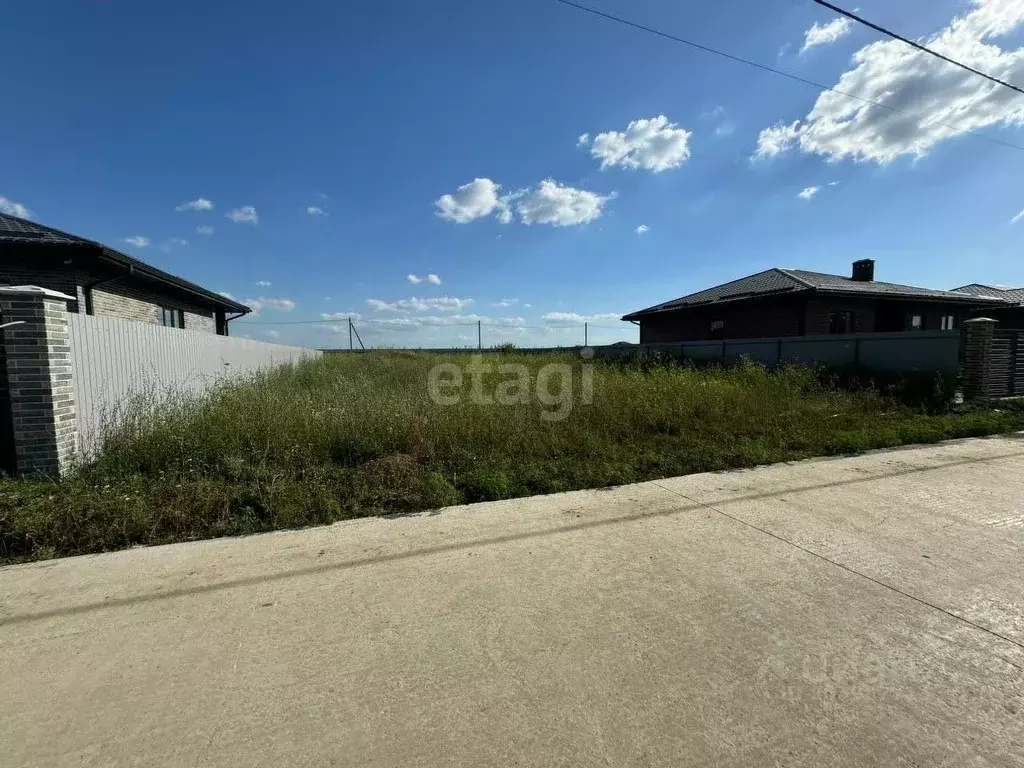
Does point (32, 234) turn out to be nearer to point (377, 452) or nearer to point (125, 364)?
point (125, 364)

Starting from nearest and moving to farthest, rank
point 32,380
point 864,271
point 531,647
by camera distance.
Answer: point 531,647
point 32,380
point 864,271

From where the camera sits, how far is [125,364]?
5.30 metres

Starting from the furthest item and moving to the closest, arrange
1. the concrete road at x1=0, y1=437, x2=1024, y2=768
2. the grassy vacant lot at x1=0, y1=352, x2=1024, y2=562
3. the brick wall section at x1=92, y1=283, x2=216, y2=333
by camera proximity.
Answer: the brick wall section at x1=92, y1=283, x2=216, y2=333
the grassy vacant lot at x1=0, y1=352, x2=1024, y2=562
the concrete road at x1=0, y1=437, x2=1024, y2=768

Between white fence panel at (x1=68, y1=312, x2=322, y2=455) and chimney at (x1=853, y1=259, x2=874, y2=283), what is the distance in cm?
2387

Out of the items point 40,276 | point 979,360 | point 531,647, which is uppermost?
point 40,276

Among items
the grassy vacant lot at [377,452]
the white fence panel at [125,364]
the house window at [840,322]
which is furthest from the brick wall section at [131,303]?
the house window at [840,322]

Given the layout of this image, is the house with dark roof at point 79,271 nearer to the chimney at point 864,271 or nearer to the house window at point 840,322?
the house window at point 840,322

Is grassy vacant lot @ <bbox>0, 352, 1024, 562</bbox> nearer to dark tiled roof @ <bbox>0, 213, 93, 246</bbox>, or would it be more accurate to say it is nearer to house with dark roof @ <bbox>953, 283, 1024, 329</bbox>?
dark tiled roof @ <bbox>0, 213, 93, 246</bbox>

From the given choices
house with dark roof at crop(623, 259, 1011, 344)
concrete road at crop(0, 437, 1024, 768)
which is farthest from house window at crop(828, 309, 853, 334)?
concrete road at crop(0, 437, 1024, 768)

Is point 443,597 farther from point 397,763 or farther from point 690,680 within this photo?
point 690,680

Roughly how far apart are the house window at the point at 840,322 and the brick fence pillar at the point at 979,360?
702 cm

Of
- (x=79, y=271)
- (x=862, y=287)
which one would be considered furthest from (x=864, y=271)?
(x=79, y=271)

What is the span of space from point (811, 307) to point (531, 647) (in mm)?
17576

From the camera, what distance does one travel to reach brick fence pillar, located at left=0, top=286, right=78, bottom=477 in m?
3.80
